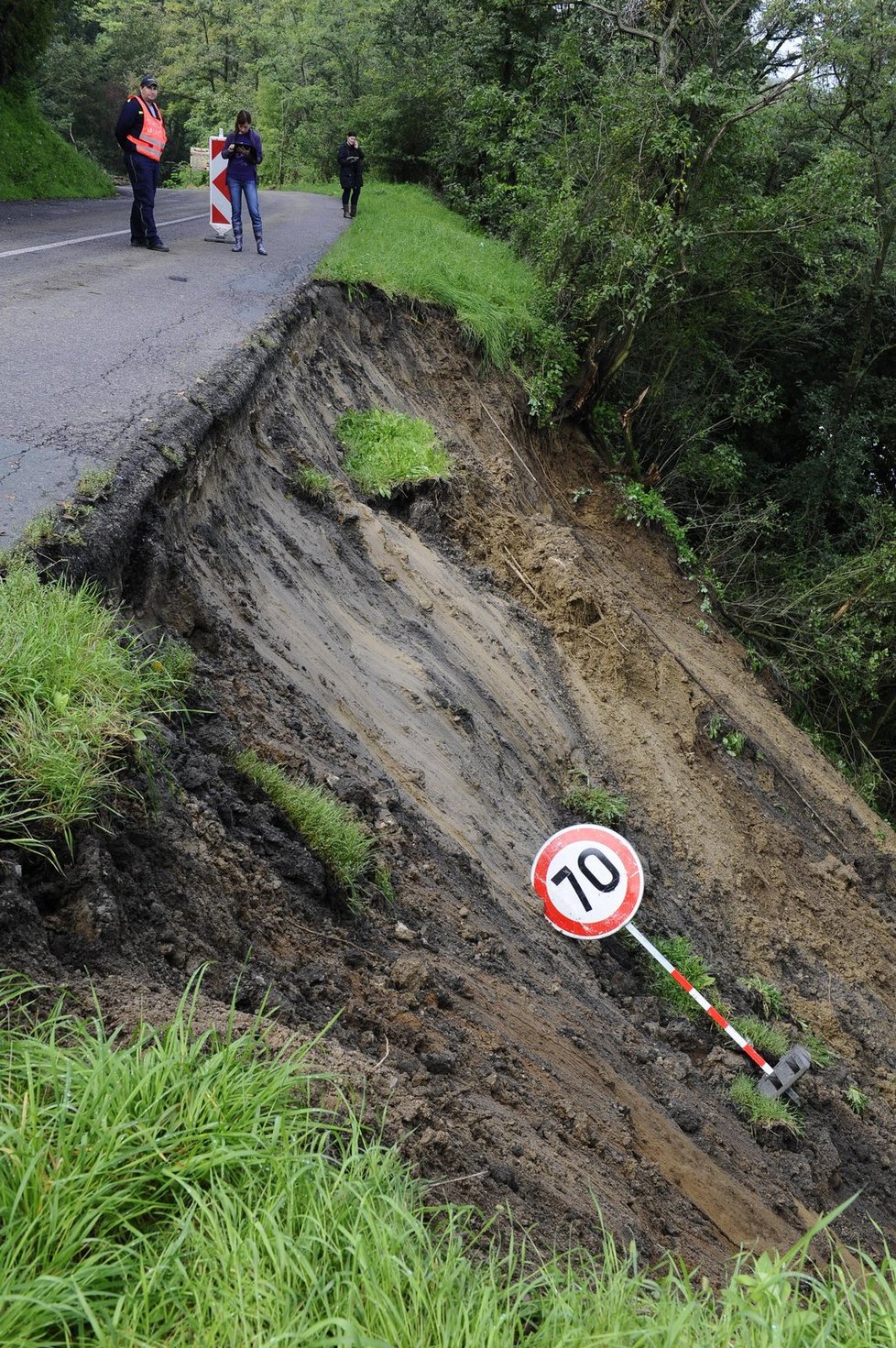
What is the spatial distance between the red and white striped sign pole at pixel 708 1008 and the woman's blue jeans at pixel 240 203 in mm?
9274

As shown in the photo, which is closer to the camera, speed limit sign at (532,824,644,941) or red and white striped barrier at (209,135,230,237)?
speed limit sign at (532,824,644,941)

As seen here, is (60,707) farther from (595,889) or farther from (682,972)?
(682,972)

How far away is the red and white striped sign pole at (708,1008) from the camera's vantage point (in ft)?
19.7

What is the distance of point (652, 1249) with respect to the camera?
3.35 metres

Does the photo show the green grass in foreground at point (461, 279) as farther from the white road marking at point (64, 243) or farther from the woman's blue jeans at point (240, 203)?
the white road marking at point (64, 243)

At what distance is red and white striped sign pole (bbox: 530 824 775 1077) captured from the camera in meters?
5.74

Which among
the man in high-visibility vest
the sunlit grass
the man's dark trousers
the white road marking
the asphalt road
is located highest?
the man in high-visibility vest

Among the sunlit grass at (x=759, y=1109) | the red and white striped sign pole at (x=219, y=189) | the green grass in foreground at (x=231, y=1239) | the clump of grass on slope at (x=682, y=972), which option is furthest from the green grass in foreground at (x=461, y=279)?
the green grass in foreground at (x=231, y=1239)

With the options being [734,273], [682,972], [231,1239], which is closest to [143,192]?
[734,273]

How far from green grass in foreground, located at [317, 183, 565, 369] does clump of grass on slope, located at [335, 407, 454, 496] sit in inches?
85.5

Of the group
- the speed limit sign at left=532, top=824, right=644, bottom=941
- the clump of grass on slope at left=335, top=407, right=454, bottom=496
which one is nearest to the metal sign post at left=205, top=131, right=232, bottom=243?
the clump of grass on slope at left=335, top=407, right=454, bottom=496

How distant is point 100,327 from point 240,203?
5.87 meters

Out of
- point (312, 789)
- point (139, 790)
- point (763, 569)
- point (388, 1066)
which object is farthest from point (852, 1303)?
point (763, 569)

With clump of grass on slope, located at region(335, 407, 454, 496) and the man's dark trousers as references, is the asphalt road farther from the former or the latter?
clump of grass on slope, located at region(335, 407, 454, 496)
